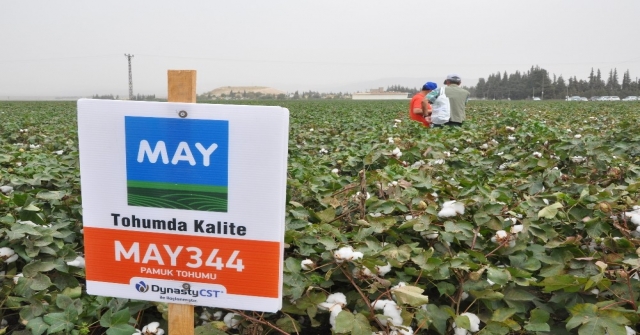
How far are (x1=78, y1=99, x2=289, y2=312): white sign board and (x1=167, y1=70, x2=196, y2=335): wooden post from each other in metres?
0.04

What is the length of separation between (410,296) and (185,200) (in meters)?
0.61

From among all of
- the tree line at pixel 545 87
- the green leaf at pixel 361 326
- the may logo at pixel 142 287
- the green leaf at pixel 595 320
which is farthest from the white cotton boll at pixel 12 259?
the tree line at pixel 545 87

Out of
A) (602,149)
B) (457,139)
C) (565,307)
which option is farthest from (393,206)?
(457,139)

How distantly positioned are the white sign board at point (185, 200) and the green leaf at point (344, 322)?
6.7 inches

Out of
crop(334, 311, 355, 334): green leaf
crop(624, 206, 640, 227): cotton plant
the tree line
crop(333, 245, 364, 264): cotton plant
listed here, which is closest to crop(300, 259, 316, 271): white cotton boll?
crop(333, 245, 364, 264): cotton plant

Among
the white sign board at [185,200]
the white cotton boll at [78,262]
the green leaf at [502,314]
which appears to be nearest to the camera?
the white sign board at [185,200]

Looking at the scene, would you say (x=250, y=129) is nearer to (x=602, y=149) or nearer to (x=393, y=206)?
(x=393, y=206)

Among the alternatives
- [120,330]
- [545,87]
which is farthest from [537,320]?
[545,87]

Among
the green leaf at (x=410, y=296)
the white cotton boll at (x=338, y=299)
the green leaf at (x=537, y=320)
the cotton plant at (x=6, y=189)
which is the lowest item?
the green leaf at (x=537, y=320)

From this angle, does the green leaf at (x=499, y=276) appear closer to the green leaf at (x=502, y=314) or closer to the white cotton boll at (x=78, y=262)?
the green leaf at (x=502, y=314)

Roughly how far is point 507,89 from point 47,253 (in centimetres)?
10465

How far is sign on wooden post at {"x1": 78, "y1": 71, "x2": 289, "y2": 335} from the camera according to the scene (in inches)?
44.9

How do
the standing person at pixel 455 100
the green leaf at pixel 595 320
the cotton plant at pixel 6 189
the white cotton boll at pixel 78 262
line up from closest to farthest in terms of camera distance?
the green leaf at pixel 595 320, the white cotton boll at pixel 78 262, the cotton plant at pixel 6 189, the standing person at pixel 455 100

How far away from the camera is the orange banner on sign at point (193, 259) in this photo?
3.88ft
